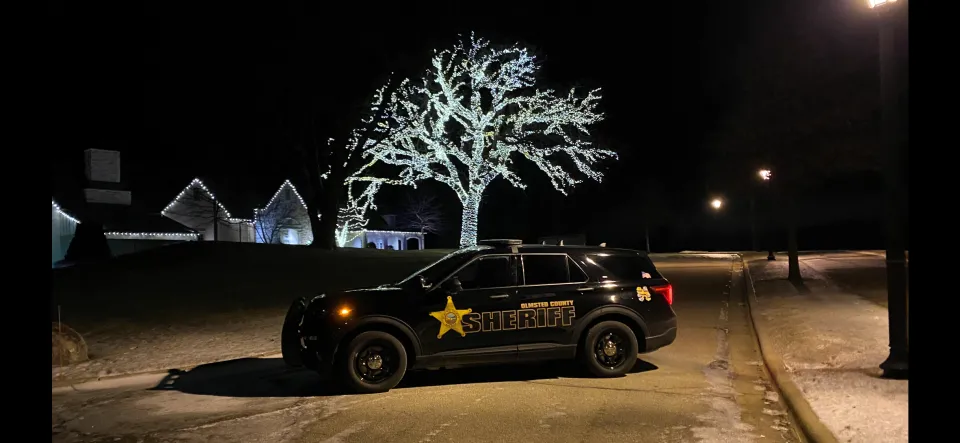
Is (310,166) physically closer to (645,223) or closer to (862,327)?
(862,327)

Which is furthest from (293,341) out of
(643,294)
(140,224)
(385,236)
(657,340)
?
(385,236)

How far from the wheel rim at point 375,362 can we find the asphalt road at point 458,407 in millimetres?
271

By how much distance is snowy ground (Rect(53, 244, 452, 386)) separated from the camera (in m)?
11.0

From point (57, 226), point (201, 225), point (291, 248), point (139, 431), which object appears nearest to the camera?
point (139, 431)

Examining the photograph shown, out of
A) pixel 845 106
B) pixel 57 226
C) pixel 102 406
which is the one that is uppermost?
pixel 845 106

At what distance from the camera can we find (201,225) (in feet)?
147

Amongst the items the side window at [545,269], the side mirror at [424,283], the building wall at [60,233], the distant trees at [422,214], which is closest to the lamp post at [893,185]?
the side window at [545,269]

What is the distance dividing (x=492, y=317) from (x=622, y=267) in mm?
1904

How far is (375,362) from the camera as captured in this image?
8.22 metres

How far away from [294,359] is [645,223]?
55602mm

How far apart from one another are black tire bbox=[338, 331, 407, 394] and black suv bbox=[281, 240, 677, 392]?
11 millimetres

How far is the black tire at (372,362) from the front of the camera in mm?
8102

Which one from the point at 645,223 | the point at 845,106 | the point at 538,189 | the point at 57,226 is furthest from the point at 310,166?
the point at 645,223

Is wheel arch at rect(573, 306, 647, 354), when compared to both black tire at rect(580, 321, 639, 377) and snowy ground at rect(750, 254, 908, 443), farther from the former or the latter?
snowy ground at rect(750, 254, 908, 443)
